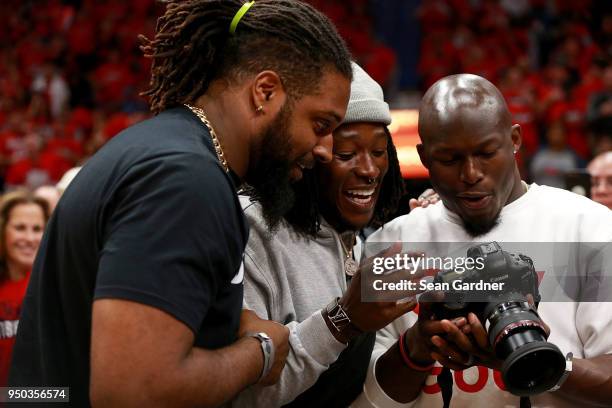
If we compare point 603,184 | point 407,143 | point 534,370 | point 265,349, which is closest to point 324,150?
point 265,349

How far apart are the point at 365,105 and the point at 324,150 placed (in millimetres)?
200

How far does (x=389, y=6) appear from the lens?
10641mm

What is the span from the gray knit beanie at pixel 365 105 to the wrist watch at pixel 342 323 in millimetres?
542

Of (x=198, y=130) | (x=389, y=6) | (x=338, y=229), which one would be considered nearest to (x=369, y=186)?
(x=338, y=229)

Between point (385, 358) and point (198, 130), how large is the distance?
804 millimetres

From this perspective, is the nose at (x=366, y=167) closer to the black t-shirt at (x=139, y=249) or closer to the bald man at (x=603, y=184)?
the black t-shirt at (x=139, y=249)

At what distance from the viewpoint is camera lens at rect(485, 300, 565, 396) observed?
160 centimetres

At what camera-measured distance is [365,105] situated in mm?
2123

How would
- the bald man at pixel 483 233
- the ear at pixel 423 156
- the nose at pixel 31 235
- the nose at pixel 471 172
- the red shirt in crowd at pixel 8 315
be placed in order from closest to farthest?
1. the bald man at pixel 483 233
2. the nose at pixel 471 172
3. the ear at pixel 423 156
4. the red shirt in crowd at pixel 8 315
5. the nose at pixel 31 235

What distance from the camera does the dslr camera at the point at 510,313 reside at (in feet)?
5.30

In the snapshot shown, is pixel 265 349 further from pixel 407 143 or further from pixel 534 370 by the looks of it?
pixel 407 143

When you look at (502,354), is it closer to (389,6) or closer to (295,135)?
(295,135)

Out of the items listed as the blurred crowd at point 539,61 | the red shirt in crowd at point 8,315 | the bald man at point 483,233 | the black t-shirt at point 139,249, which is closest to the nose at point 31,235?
the red shirt in crowd at point 8,315

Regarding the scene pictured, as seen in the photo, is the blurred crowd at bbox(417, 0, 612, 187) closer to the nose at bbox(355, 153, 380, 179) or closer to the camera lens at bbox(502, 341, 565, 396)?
the nose at bbox(355, 153, 380, 179)
